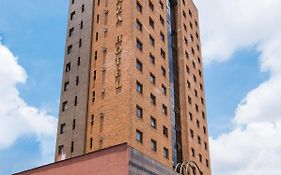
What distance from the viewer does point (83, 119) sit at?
155 ft

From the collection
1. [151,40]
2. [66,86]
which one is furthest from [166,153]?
[66,86]

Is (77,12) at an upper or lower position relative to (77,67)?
upper

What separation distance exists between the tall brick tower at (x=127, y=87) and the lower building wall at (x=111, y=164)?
1.66 metres

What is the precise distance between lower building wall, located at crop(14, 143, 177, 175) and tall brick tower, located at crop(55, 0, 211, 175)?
1.66 meters

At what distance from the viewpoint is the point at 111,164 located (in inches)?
1443

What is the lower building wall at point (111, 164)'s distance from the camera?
36.2 m

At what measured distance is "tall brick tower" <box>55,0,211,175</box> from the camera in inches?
1743

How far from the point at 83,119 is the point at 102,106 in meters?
3.22

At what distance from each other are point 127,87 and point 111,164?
10212 millimetres

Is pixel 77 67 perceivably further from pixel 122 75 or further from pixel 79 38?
pixel 122 75

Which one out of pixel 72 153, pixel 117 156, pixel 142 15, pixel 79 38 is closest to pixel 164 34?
pixel 142 15

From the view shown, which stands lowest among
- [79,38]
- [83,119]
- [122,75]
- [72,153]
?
[72,153]

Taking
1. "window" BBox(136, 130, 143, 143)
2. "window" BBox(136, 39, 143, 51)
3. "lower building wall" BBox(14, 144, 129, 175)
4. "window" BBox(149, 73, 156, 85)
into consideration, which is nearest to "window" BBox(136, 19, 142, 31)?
"window" BBox(136, 39, 143, 51)

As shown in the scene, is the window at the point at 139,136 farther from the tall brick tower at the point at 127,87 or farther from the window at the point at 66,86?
the window at the point at 66,86
